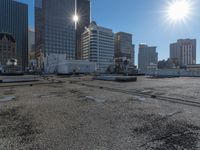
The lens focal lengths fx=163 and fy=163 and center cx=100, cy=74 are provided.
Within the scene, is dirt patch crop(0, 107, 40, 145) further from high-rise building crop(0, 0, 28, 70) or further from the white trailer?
high-rise building crop(0, 0, 28, 70)

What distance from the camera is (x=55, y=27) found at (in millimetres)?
126625

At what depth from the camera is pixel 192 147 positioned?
296cm

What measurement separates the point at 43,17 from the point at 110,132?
13626 cm

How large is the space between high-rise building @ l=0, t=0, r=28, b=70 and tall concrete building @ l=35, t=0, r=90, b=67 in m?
10.8

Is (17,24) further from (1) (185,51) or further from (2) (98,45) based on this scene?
(1) (185,51)

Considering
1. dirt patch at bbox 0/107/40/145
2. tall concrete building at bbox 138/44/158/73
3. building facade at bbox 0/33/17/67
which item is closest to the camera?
dirt patch at bbox 0/107/40/145

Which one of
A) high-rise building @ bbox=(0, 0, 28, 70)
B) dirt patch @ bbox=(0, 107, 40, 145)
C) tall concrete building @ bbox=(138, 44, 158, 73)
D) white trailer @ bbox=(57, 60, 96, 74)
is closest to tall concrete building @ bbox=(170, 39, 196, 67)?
tall concrete building @ bbox=(138, 44, 158, 73)

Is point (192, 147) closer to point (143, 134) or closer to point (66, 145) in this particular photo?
point (143, 134)

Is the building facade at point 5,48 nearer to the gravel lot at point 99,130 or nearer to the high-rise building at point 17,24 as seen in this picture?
the high-rise building at point 17,24

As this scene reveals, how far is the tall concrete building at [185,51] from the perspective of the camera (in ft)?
393

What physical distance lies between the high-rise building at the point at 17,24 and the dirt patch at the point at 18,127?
129081mm

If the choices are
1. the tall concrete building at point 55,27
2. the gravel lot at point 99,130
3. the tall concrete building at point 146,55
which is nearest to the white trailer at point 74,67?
the tall concrete building at point 55,27

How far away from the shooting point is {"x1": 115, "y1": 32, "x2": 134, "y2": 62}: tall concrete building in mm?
151000

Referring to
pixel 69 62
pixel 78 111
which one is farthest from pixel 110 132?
pixel 69 62
